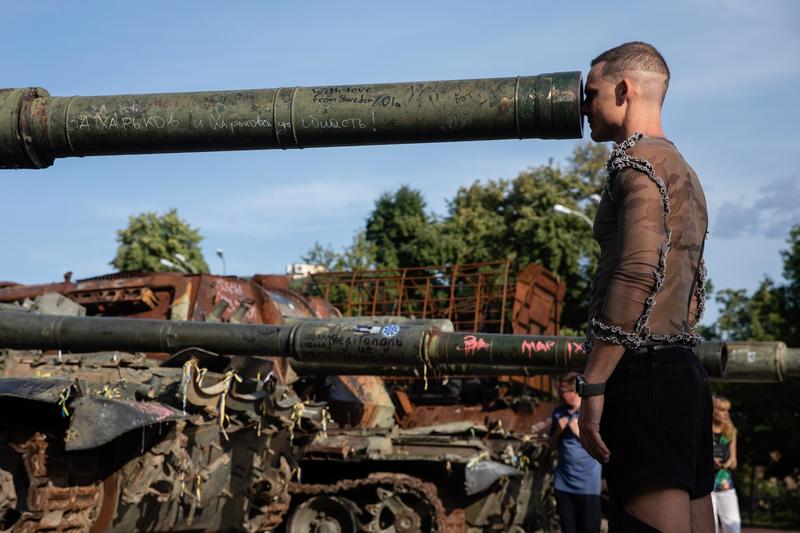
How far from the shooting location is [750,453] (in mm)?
27953

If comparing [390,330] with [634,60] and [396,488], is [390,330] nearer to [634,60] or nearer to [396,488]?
[396,488]

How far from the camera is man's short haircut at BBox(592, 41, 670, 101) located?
352 cm

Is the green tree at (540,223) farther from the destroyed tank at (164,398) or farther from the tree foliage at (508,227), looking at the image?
the destroyed tank at (164,398)

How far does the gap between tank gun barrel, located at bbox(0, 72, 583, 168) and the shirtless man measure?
0.63 ft

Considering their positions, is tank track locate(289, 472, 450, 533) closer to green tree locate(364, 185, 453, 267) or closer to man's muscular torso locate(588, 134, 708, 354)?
man's muscular torso locate(588, 134, 708, 354)

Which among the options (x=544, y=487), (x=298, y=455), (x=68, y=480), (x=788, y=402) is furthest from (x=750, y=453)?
(x=68, y=480)

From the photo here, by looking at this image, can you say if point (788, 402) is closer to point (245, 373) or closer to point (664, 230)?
point (245, 373)

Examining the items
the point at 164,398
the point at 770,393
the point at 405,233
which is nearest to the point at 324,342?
the point at 164,398

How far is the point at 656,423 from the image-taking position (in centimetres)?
329

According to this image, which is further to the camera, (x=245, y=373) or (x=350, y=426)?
(x=350, y=426)

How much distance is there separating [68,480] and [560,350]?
3.33 m

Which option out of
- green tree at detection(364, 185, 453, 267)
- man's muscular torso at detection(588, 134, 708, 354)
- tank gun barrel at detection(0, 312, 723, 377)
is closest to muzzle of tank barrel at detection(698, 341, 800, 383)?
tank gun barrel at detection(0, 312, 723, 377)

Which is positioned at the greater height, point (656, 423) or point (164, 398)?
point (164, 398)

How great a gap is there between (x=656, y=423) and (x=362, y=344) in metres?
4.72
